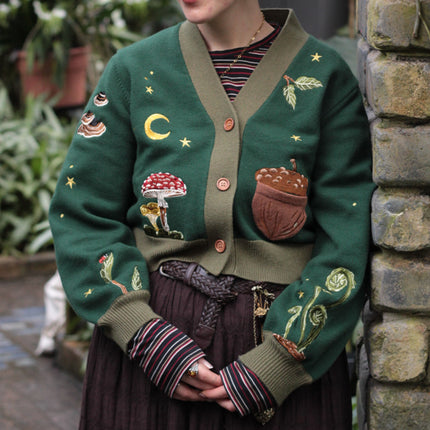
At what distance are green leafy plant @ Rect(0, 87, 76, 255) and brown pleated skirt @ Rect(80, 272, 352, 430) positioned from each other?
4392 millimetres

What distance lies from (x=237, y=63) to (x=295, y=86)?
0.16m

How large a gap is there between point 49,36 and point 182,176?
6332mm

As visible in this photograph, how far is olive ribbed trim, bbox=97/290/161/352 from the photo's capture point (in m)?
1.70

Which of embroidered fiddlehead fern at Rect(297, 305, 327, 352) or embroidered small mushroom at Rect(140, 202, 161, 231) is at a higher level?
embroidered small mushroom at Rect(140, 202, 161, 231)

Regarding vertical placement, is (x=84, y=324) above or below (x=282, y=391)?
below

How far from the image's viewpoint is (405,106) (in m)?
1.61

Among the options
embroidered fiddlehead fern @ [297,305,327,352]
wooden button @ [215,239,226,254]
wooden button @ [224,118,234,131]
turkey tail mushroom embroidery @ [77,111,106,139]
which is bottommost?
embroidered fiddlehead fern @ [297,305,327,352]

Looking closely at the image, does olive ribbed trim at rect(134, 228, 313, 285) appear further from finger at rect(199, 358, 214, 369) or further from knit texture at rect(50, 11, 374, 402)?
finger at rect(199, 358, 214, 369)

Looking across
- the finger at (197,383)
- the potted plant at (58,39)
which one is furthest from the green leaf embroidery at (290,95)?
the potted plant at (58,39)

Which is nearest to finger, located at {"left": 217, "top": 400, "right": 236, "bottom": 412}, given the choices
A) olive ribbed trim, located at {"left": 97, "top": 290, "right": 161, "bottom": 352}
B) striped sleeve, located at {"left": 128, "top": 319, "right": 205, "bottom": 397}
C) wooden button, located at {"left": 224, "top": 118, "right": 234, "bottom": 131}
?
striped sleeve, located at {"left": 128, "top": 319, "right": 205, "bottom": 397}

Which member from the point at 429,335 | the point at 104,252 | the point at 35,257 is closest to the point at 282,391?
the point at 429,335

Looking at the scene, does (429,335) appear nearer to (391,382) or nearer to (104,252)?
(391,382)

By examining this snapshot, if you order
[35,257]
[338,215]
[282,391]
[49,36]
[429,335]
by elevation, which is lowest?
[35,257]

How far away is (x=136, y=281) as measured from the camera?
1.77 metres
